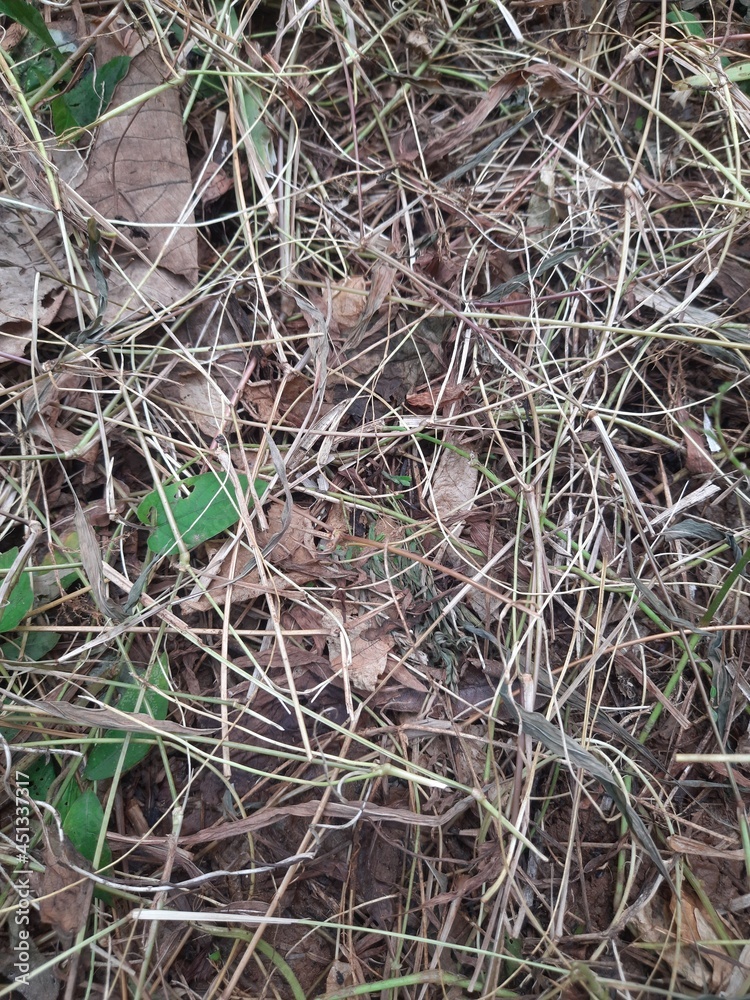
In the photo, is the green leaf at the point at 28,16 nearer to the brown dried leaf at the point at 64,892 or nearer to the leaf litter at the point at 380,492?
the leaf litter at the point at 380,492

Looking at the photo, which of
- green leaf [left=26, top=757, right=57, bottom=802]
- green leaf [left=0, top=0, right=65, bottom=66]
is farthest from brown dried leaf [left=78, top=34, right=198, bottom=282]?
green leaf [left=26, top=757, right=57, bottom=802]

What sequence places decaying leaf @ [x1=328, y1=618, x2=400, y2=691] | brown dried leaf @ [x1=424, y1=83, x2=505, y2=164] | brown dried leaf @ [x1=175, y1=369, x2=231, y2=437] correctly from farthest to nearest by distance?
brown dried leaf @ [x1=424, y1=83, x2=505, y2=164] < brown dried leaf @ [x1=175, y1=369, x2=231, y2=437] < decaying leaf @ [x1=328, y1=618, x2=400, y2=691]

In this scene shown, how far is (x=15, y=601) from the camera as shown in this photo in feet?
3.31

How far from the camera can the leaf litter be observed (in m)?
0.96

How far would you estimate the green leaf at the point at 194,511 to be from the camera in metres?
1.04

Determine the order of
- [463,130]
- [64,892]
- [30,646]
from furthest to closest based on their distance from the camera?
[463,130] < [30,646] < [64,892]

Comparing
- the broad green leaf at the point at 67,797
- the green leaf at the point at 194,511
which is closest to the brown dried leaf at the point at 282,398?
the green leaf at the point at 194,511

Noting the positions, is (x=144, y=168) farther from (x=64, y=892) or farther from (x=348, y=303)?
(x=64, y=892)

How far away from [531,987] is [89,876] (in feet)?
2.46

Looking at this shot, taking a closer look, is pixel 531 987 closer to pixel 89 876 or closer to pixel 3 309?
pixel 89 876

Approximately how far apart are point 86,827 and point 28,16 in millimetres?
1462

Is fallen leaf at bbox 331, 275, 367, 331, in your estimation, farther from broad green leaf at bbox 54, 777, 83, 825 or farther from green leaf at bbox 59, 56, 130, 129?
broad green leaf at bbox 54, 777, 83, 825

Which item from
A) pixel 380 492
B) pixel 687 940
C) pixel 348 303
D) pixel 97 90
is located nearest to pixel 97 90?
pixel 97 90

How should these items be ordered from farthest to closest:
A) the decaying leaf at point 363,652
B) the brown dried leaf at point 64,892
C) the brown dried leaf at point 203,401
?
the brown dried leaf at point 203,401 → the decaying leaf at point 363,652 → the brown dried leaf at point 64,892
